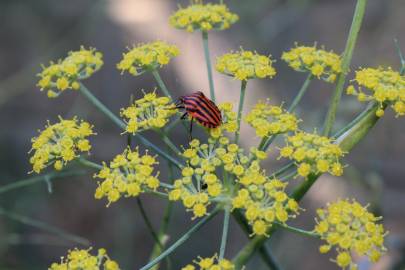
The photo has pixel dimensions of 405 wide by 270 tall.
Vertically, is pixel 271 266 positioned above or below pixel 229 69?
below

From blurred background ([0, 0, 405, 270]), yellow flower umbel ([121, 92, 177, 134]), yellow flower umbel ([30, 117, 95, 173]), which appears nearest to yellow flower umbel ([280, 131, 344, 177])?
yellow flower umbel ([121, 92, 177, 134])

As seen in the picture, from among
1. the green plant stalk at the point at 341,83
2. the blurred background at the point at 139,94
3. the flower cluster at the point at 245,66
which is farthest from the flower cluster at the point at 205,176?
the blurred background at the point at 139,94

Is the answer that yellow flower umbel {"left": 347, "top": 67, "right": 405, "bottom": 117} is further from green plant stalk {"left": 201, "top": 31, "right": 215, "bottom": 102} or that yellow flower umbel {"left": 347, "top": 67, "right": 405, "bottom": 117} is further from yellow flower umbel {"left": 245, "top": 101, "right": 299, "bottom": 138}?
green plant stalk {"left": 201, "top": 31, "right": 215, "bottom": 102}

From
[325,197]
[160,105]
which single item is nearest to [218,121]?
[160,105]

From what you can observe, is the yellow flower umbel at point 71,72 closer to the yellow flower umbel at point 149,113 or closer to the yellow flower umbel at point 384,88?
the yellow flower umbel at point 149,113

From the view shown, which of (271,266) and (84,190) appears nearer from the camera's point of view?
(271,266)

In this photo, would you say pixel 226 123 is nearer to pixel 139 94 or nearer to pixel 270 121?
pixel 270 121

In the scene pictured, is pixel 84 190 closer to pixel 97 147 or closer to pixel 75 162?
pixel 97 147

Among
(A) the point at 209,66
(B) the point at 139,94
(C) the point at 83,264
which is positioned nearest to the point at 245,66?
(A) the point at 209,66
